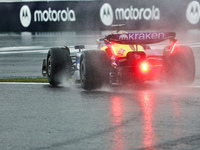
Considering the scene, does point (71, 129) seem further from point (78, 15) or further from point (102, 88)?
point (78, 15)

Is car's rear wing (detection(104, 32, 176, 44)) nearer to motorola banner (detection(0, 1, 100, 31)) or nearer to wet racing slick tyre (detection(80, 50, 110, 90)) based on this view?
wet racing slick tyre (detection(80, 50, 110, 90))

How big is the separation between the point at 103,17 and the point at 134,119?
2104 centimetres

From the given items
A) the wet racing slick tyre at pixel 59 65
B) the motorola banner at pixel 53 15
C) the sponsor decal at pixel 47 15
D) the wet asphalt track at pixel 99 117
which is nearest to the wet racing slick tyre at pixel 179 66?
the wet asphalt track at pixel 99 117

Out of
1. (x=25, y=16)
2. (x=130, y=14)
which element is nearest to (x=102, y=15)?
(x=130, y=14)

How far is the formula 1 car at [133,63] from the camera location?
1035 cm

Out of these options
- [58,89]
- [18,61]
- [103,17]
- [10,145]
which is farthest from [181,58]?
[103,17]

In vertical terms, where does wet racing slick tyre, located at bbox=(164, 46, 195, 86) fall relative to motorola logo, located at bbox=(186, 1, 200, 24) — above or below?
below

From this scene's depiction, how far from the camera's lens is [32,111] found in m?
8.28

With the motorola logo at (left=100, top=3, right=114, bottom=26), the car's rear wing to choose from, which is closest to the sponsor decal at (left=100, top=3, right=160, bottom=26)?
the motorola logo at (left=100, top=3, right=114, bottom=26)

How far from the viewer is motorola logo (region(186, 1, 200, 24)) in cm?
2781

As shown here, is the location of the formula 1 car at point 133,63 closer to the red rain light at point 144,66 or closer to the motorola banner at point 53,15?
the red rain light at point 144,66

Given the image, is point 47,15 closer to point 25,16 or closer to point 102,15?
point 25,16

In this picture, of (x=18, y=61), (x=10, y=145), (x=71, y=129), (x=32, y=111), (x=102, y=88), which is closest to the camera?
(x=10, y=145)

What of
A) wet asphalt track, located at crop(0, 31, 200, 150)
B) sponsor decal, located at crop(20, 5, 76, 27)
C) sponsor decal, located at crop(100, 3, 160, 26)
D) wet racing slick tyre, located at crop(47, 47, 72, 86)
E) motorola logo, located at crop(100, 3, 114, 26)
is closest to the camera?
wet asphalt track, located at crop(0, 31, 200, 150)
